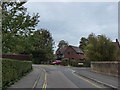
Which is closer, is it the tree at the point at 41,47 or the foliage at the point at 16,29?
the foliage at the point at 16,29

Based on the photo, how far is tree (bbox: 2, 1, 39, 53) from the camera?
→ 24547 mm

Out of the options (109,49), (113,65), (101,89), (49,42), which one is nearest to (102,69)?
(113,65)

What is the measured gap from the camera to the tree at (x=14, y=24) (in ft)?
80.5

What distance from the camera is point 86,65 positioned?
7169 cm

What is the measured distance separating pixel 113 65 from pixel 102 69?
6.37m

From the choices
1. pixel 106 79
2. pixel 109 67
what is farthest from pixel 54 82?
pixel 109 67

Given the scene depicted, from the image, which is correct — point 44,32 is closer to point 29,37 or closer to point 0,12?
point 29,37

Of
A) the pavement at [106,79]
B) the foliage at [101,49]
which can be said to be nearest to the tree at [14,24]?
the pavement at [106,79]

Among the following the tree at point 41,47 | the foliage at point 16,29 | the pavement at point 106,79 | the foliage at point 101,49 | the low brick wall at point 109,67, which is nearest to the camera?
the pavement at point 106,79

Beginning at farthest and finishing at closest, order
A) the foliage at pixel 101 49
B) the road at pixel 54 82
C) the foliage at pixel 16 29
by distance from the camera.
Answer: the foliage at pixel 101 49 < the foliage at pixel 16 29 < the road at pixel 54 82

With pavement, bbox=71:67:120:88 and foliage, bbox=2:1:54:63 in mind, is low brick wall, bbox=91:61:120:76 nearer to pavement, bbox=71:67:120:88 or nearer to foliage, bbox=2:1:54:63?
pavement, bbox=71:67:120:88

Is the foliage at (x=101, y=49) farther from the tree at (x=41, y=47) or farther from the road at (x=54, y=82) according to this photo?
the road at (x=54, y=82)

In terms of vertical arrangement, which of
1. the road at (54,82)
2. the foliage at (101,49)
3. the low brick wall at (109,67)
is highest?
the foliage at (101,49)

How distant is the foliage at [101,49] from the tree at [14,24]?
2494 cm
